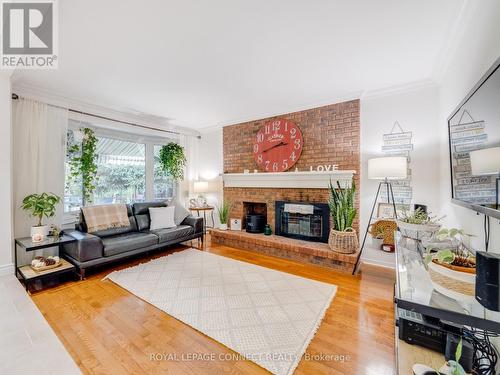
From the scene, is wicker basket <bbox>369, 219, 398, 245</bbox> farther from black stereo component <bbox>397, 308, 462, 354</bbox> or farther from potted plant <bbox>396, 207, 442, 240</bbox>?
black stereo component <bbox>397, 308, 462, 354</bbox>

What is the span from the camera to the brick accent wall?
11.0 ft

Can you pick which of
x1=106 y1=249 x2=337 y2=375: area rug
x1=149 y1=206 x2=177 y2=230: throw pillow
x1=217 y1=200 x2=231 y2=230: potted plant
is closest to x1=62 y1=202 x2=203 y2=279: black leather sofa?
x1=149 y1=206 x2=177 y2=230: throw pillow

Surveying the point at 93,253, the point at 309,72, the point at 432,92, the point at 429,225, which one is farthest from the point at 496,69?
the point at 93,253

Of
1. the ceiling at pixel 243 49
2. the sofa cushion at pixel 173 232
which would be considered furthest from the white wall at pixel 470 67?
the sofa cushion at pixel 173 232

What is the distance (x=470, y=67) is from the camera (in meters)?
1.68

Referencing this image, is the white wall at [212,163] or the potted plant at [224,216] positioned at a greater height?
the white wall at [212,163]

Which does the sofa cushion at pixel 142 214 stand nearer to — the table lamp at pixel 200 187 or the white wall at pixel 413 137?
the table lamp at pixel 200 187

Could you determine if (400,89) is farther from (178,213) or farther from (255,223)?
A: (178,213)

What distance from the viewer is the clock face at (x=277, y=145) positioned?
3.88 meters

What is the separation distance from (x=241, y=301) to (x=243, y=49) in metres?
2.54

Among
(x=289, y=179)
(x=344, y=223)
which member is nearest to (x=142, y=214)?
(x=289, y=179)

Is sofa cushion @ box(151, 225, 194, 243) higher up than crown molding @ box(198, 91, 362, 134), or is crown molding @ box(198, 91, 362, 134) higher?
crown molding @ box(198, 91, 362, 134)

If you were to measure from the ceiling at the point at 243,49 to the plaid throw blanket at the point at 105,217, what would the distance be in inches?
67.1

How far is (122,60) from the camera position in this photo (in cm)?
236
